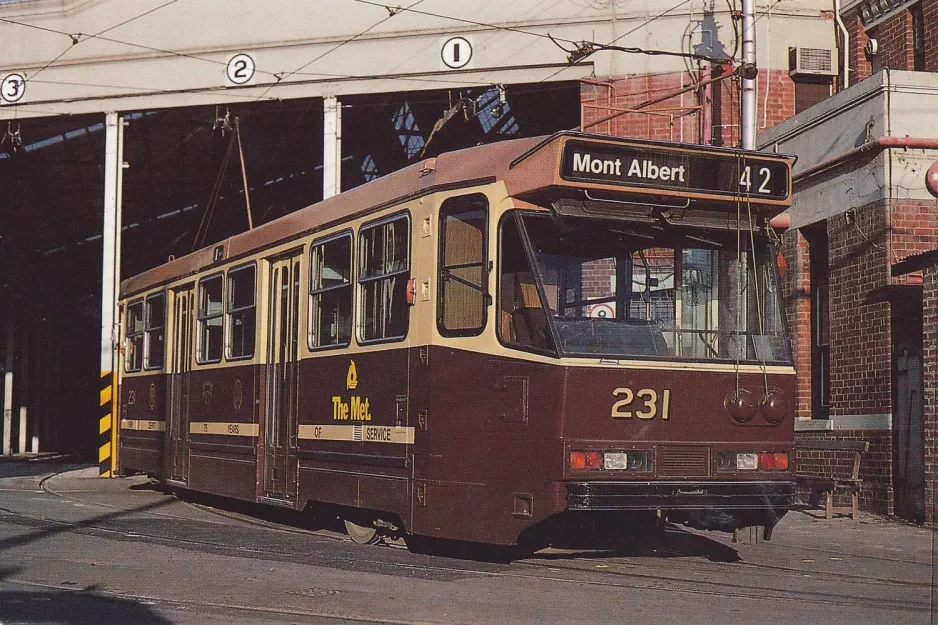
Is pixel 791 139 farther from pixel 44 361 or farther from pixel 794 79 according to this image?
pixel 44 361

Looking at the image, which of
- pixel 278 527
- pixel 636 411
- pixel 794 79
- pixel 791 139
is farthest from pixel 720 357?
pixel 794 79

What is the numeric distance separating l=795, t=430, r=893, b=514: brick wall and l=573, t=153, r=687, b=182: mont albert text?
270 inches

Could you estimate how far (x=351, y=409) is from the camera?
11.6 meters

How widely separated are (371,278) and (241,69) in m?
12.8

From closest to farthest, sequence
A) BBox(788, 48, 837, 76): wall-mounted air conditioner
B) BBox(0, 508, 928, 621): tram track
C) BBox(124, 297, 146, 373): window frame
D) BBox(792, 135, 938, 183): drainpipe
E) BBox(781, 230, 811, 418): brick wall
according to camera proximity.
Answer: BBox(0, 508, 928, 621): tram track → BBox(792, 135, 938, 183): drainpipe → BBox(781, 230, 811, 418): brick wall → BBox(124, 297, 146, 373): window frame → BBox(788, 48, 837, 76): wall-mounted air conditioner

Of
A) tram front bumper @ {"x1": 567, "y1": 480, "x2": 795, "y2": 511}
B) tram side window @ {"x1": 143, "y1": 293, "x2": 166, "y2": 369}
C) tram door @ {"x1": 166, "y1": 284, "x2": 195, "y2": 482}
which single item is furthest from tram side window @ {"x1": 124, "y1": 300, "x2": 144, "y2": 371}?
tram front bumper @ {"x1": 567, "y1": 480, "x2": 795, "y2": 511}

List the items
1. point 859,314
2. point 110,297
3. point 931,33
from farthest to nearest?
1. point 110,297
2. point 931,33
3. point 859,314

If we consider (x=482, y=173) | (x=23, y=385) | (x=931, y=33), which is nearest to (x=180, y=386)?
(x=482, y=173)

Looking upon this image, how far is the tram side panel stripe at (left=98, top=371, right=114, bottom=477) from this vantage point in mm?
22141

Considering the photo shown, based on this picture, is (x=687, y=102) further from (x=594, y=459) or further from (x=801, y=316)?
(x=594, y=459)

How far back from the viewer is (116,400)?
21.7 metres

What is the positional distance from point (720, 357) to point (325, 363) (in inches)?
149

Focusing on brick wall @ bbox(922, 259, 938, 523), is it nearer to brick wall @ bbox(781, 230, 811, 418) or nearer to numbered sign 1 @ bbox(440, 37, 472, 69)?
brick wall @ bbox(781, 230, 811, 418)

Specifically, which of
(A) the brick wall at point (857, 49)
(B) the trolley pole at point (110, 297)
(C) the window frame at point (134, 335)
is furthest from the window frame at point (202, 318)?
(A) the brick wall at point (857, 49)
